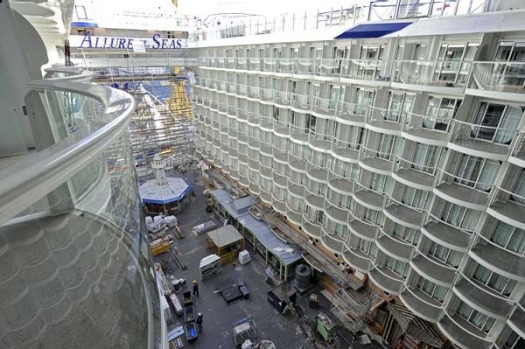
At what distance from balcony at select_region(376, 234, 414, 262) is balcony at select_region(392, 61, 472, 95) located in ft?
19.9

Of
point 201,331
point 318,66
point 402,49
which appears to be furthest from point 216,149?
point 402,49

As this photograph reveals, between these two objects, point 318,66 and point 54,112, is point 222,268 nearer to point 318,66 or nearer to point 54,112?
point 318,66

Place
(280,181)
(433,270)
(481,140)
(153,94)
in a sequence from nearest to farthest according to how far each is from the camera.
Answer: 1. (481,140)
2. (433,270)
3. (280,181)
4. (153,94)

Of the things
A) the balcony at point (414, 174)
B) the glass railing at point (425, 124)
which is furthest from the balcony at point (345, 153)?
the glass railing at point (425, 124)

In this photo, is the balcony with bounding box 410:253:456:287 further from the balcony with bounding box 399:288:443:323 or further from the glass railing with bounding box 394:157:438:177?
the glass railing with bounding box 394:157:438:177

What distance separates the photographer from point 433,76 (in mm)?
9867

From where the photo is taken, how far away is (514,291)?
8539 millimetres

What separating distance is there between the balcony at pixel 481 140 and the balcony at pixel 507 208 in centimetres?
107

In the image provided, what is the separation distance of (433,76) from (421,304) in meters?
8.64

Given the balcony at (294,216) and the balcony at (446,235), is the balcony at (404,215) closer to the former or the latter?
the balcony at (446,235)

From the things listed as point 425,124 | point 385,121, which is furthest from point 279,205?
point 425,124

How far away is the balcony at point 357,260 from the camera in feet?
43.6

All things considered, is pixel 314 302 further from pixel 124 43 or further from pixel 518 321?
pixel 124 43

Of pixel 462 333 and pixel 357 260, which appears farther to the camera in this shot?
pixel 357 260
